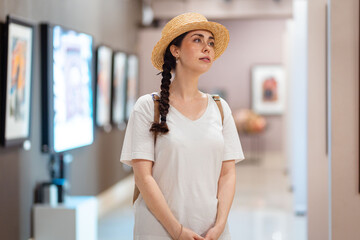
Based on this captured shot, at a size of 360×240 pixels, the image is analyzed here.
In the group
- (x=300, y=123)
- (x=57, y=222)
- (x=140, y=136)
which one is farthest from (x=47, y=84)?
(x=300, y=123)

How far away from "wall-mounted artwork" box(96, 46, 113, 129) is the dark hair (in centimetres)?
562

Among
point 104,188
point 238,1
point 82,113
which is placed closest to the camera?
point 82,113

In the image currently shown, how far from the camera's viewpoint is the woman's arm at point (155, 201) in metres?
2.41

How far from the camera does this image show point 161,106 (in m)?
2.50

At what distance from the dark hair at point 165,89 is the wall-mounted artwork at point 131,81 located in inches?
289

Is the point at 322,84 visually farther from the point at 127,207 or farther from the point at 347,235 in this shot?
the point at 127,207

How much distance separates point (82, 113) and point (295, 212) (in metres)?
3.47

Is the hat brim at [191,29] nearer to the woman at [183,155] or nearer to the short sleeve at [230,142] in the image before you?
the woman at [183,155]

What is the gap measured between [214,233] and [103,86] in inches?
246

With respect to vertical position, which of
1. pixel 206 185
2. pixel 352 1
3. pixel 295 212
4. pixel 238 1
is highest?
pixel 238 1

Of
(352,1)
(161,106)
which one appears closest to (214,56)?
(161,106)

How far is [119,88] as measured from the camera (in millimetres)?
9406

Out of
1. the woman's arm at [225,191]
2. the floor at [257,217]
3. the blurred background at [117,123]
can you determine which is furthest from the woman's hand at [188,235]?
the floor at [257,217]

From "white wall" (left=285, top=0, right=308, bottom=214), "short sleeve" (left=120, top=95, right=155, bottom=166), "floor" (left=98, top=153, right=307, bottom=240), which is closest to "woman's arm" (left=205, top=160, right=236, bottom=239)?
"short sleeve" (left=120, top=95, right=155, bottom=166)
